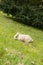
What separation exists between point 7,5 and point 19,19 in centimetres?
114

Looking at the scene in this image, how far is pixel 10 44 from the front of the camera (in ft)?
28.8

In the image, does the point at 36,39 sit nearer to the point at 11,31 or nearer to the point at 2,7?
the point at 11,31

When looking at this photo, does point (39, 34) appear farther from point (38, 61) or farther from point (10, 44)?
point (38, 61)

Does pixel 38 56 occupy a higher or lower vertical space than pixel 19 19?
higher

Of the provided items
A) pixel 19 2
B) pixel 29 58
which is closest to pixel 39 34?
pixel 19 2

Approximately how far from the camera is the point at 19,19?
13945mm

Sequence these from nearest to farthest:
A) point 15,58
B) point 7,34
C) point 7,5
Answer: point 15,58 → point 7,34 → point 7,5

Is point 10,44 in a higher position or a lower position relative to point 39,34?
higher

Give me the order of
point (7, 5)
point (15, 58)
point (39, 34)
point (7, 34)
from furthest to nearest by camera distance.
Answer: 1. point (7, 5)
2. point (39, 34)
3. point (7, 34)
4. point (15, 58)

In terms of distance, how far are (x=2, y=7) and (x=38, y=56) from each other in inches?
248

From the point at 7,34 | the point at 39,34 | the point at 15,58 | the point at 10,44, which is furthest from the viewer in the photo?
the point at 39,34

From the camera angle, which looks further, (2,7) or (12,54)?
(2,7)

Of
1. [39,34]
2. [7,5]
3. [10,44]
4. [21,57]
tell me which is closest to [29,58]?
[21,57]

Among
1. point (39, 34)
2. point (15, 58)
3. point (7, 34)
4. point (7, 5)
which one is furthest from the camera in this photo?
point (7, 5)
